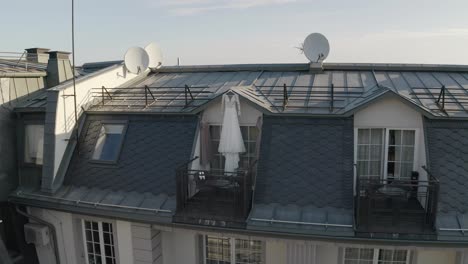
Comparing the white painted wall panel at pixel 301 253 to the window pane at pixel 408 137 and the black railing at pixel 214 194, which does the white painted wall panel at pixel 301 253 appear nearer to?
the black railing at pixel 214 194

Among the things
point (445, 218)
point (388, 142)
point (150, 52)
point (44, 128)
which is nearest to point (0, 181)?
point (44, 128)

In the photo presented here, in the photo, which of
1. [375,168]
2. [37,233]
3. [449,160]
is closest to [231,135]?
[375,168]

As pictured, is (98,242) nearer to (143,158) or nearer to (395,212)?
(143,158)

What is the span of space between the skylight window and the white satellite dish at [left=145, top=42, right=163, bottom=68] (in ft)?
19.2

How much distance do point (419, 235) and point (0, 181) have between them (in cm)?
1372

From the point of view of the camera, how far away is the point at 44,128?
11.8 meters

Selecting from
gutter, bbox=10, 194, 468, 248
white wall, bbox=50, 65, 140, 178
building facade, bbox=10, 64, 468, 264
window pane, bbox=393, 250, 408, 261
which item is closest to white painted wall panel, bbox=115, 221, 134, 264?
building facade, bbox=10, 64, 468, 264

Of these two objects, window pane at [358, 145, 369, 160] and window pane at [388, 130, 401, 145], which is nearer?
window pane at [388, 130, 401, 145]

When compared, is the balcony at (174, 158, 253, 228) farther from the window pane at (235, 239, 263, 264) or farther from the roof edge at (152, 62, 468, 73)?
the roof edge at (152, 62, 468, 73)

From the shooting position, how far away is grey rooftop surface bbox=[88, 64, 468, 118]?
431 inches

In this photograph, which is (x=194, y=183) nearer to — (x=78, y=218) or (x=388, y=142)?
(x=78, y=218)

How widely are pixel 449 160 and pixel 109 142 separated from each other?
10.7 metres

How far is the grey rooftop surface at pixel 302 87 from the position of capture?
35.9 feet

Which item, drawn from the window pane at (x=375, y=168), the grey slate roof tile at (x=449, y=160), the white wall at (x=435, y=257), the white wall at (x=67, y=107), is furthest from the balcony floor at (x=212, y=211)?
the grey slate roof tile at (x=449, y=160)
